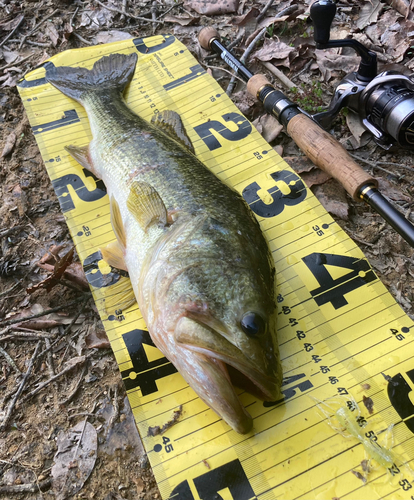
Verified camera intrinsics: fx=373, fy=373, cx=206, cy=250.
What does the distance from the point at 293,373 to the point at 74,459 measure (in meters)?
1.52

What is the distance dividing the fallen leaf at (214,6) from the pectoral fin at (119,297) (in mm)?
4270

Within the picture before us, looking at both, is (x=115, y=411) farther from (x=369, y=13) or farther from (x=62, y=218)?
(x=369, y=13)

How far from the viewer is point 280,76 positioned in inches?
171

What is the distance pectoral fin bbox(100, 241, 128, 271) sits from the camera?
10.00ft

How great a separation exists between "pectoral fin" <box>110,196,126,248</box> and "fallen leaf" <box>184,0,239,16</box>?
3745 mm

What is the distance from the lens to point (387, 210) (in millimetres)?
2637

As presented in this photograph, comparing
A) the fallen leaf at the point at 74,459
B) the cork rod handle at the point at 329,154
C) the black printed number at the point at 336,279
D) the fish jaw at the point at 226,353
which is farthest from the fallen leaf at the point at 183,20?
the fallen leaf at the point at 74,459

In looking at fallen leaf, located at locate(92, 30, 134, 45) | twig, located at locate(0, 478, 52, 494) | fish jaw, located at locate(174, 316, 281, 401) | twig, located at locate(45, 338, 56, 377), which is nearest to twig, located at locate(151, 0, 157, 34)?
fallen leaf, located at locate(92, 30, 134, 45)

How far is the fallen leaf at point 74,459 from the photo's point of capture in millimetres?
2293

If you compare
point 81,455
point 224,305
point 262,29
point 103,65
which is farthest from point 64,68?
point 81,455

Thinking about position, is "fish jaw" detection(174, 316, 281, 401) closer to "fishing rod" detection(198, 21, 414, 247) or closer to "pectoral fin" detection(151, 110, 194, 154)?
"fishing rod" detection(198, 21, 414, 247)

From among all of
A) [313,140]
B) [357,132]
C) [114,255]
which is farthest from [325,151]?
[114,255]

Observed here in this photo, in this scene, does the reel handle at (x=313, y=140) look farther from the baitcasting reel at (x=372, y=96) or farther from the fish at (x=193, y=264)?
the fish at (x=193, y=264)

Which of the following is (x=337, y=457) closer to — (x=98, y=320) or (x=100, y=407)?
(x=100, y=407)
